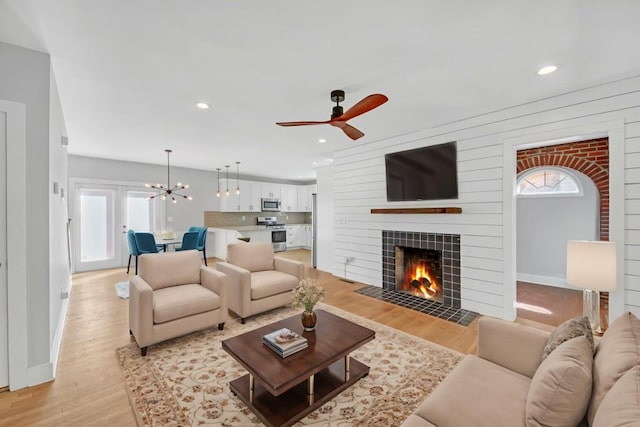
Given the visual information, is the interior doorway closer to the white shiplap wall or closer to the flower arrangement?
the white shiplap wall

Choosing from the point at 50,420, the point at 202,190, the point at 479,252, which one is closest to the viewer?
the point at 50,420

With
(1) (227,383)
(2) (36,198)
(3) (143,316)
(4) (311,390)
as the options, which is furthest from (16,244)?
(4) (311,390)

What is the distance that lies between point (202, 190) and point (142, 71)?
565 centimetres

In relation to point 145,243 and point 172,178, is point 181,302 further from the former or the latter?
point 172,178

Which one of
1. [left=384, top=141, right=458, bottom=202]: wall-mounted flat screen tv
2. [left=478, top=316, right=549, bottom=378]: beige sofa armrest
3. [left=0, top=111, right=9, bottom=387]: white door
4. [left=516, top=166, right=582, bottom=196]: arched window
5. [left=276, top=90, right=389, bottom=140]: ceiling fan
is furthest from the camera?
[left=516, top=166, right=582, bottom=196]: arched window

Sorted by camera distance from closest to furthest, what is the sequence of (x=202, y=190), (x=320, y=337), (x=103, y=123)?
(x=320, y=337) → (x=103, y=123) → (x=202, y=190)

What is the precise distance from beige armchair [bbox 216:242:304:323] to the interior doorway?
3057 mm

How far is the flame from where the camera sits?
4.30 meters

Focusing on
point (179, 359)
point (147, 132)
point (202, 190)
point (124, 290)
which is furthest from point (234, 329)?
point (202, 190)

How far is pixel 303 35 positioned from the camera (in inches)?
76.6

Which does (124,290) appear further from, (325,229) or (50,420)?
(325,229)

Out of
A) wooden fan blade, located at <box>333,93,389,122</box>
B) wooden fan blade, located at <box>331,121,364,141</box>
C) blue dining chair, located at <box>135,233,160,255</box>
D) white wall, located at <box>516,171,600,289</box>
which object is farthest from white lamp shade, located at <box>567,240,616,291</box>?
blue dining chair, located at <box>135,233,160,255</box>

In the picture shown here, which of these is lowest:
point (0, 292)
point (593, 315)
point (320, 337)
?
point (320, 337)

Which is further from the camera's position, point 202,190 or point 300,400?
point 202,190
